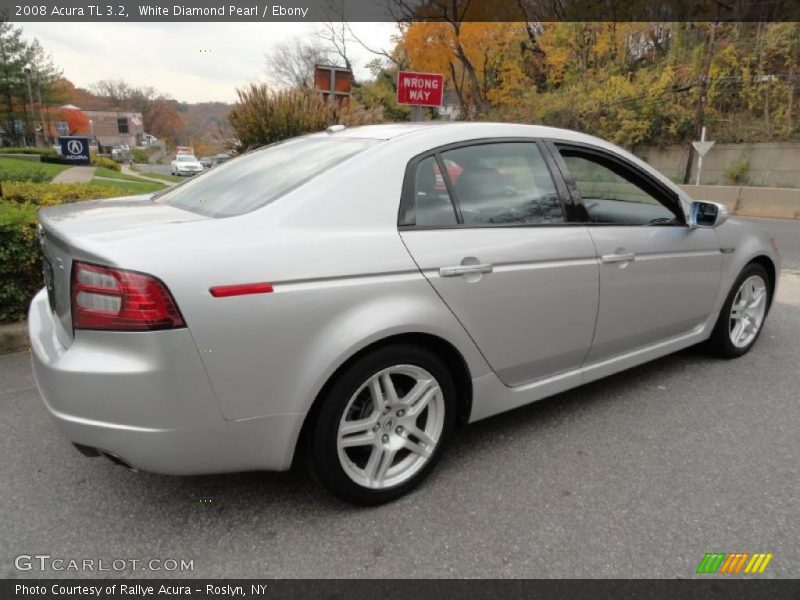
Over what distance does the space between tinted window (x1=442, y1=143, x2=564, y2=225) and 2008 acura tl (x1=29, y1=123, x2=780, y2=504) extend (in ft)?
0.03

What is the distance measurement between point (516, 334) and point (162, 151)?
101035 millimetres

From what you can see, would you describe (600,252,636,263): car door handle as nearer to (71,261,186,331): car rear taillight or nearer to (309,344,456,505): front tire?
(309,344,456,505): front tire

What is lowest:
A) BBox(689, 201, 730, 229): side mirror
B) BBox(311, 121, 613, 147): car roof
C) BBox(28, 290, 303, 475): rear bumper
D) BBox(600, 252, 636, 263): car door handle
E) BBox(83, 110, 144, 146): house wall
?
BBox(28, 290, 303, 475): rear bumper

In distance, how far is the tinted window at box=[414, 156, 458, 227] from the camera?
7.68ft

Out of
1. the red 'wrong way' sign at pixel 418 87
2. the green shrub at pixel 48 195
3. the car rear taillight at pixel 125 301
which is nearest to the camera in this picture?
the car rear taillight at pixel 125 301

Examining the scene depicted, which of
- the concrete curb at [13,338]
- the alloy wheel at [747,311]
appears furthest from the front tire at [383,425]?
the concrete curb at [13,338]

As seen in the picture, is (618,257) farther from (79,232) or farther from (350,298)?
(79,232)

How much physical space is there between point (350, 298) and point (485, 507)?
107 cm

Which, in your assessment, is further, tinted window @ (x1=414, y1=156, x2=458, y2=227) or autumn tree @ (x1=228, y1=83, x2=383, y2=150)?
autumn tree @ (x1=228, y1=83, x2=383, y2=150)

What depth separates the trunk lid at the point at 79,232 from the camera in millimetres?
1897

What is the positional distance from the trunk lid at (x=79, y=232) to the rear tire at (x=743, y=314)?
138 inches

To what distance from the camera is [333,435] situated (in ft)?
6.86

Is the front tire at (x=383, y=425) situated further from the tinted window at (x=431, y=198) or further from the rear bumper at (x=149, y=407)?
the tinted window at (x=431, y=198)
